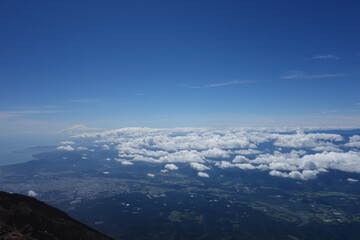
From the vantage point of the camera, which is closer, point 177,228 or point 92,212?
point 177,228

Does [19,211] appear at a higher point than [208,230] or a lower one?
higher

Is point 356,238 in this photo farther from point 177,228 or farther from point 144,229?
point 144,229

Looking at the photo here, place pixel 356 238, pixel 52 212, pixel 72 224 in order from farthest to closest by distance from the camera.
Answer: pixel 356 238, pixel 52 212, pixel 72 224

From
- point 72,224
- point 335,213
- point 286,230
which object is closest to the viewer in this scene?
point 72,224

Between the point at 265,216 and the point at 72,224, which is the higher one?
the point at 72,224

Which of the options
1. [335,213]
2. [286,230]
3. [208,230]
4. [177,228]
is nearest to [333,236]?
[286,230]

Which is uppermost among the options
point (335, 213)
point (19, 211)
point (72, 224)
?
point (19, 211)

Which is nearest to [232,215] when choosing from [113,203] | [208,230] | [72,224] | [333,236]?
[208,230]

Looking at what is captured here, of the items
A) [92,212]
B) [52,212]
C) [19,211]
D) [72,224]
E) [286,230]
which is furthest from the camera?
[92,212]

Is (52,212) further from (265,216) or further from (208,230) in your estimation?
(265,216)
